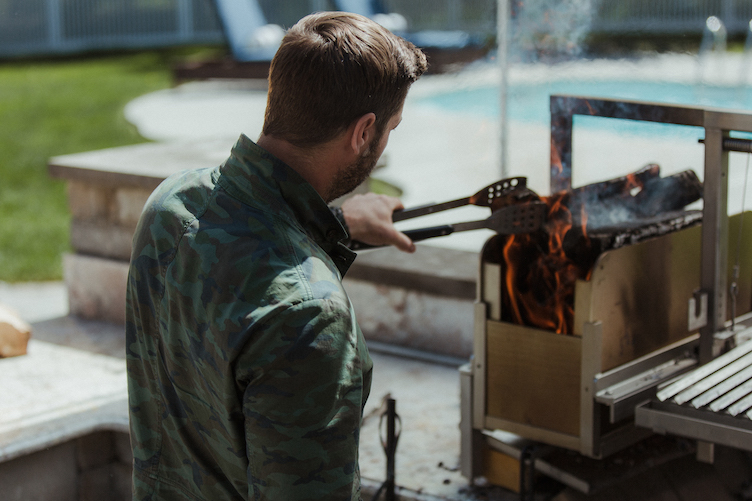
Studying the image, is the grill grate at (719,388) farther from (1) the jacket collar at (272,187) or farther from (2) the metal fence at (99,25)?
(2) the metal fence at (99,25)

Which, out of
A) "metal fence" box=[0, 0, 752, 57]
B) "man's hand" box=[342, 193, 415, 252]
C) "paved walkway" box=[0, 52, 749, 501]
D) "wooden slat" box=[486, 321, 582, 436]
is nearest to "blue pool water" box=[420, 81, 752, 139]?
"paved walkway" box=[0, 52, 749, 501]

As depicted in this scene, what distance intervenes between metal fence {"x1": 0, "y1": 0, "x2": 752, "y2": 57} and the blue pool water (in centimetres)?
499

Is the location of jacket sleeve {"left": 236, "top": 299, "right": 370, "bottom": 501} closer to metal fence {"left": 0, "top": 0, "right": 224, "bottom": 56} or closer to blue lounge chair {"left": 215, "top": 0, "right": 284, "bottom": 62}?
blue lounge chair {"left": 215, "top": 0, "right": 284, "bottom": 62}

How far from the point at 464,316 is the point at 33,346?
198 centimetres

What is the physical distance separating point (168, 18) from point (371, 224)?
18027mm

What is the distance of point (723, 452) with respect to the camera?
8.64ft

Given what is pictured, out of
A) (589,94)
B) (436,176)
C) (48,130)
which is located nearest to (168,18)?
(48,130)

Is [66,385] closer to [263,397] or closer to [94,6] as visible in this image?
[263,397]

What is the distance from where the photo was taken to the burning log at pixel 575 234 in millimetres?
2166

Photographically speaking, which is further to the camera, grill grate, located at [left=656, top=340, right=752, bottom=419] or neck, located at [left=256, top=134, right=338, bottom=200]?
grill grate, located at [left=656, top=340, right=752, bottom=419]

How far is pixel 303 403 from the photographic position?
1121 millimetres

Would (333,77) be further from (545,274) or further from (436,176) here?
(436,176)

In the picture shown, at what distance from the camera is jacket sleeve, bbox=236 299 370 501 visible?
111 cm

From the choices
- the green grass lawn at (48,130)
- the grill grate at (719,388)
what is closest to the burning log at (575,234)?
the grill grate at (719,388)
